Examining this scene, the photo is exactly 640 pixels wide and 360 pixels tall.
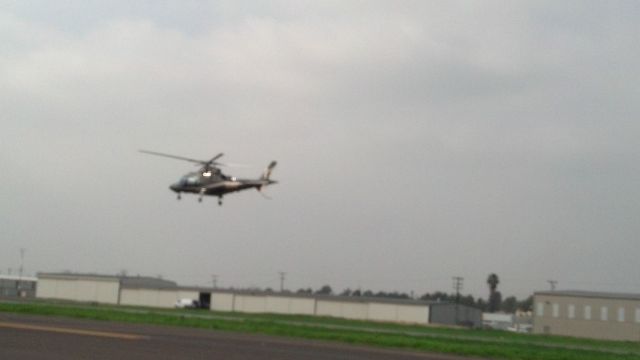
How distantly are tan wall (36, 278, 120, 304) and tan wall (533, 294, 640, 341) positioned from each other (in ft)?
184

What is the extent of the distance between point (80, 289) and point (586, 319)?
68181mm

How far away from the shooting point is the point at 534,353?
128ft

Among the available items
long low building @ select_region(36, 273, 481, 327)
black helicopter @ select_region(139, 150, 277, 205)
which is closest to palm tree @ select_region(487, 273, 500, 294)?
long low building @ select_region(36, 273, 481, 327)

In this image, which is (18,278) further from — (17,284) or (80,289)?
(80,289)

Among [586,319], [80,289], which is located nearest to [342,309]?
[586,319]

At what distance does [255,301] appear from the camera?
10919 centimetres

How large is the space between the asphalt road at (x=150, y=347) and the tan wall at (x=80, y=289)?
79561mm

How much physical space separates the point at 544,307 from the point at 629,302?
408 inches

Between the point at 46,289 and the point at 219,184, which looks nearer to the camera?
the point at 219,184

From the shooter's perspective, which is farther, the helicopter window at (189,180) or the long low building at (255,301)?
the long low building at (255,301)

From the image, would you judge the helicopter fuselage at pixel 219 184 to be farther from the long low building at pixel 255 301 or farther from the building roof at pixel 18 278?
the building roof at pixel 18 278

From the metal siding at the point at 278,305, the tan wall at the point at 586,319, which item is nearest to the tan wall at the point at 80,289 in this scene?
the metal siding at the point at 278,305

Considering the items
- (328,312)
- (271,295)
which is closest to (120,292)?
(271,295)

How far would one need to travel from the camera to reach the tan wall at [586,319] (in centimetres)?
9169
